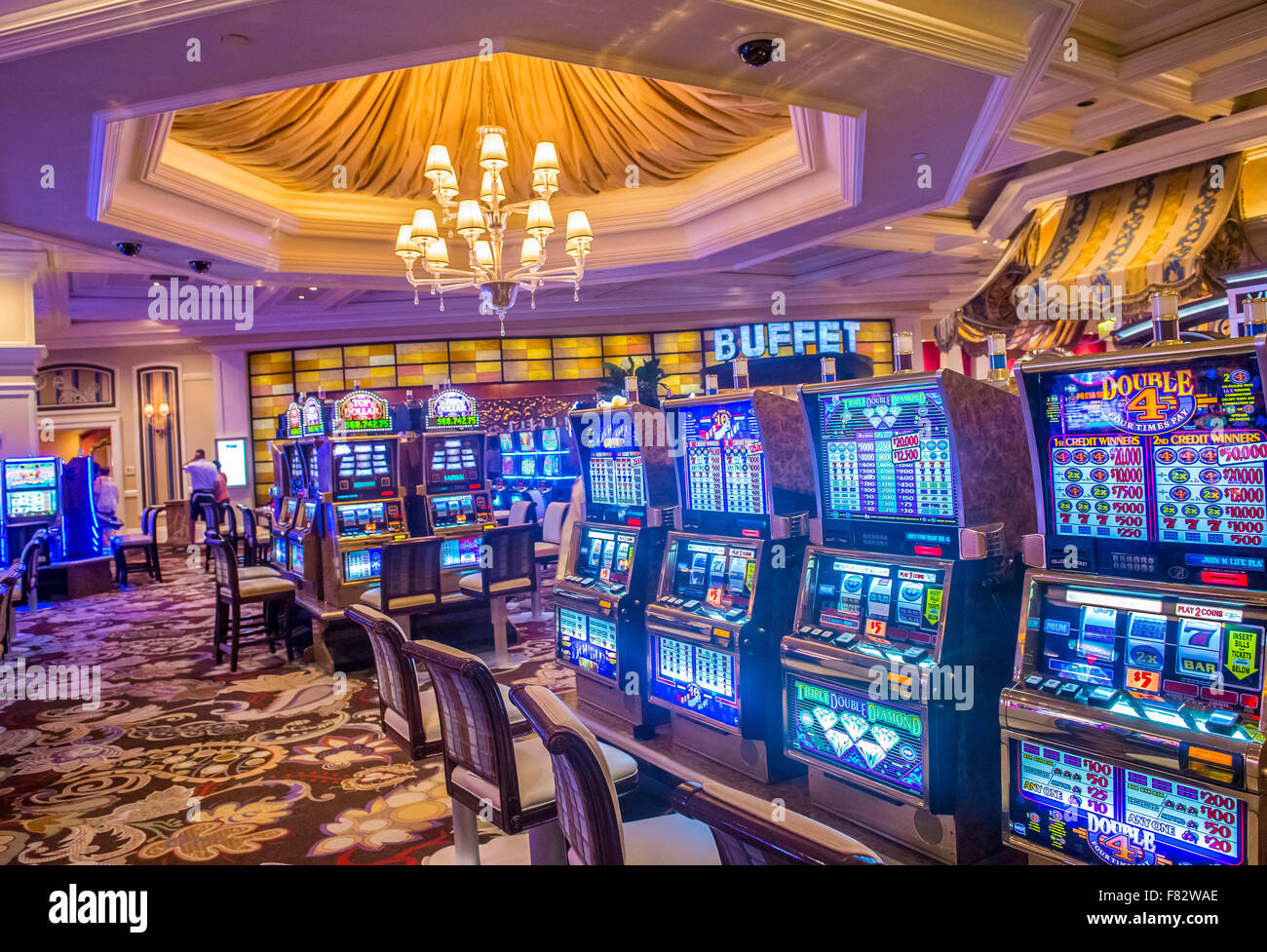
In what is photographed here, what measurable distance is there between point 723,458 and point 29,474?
8376mm

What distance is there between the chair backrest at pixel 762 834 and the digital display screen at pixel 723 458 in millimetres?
1832

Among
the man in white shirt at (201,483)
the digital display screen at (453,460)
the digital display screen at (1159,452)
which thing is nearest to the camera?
the digital display screen at (1159,452)

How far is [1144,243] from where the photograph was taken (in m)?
6.16

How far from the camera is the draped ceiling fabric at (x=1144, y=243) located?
5.75 metres

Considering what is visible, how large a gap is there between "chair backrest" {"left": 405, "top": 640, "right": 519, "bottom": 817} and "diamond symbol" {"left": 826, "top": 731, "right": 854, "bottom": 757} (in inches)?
40.7

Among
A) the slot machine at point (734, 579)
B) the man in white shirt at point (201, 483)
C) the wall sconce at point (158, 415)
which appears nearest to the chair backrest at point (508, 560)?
the slot machine at point (734, 579)

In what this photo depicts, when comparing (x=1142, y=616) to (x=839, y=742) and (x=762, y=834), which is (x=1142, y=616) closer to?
(x=839, y=742)

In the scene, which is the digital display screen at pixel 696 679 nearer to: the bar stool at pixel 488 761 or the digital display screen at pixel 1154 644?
the bar stool at pixel 488 761

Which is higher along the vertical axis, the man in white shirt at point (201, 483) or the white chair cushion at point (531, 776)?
the man in white shirt at point (201, 483)

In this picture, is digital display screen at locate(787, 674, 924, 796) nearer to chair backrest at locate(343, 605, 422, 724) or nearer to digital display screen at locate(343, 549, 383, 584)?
chair backrest at locate(343, 605, 422, 724)

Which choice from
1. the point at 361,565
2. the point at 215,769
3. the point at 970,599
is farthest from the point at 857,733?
the point at 361,565

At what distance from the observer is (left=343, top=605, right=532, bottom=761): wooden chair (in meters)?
2.62

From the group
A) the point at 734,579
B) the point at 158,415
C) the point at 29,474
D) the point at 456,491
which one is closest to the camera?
the point at 734,579
